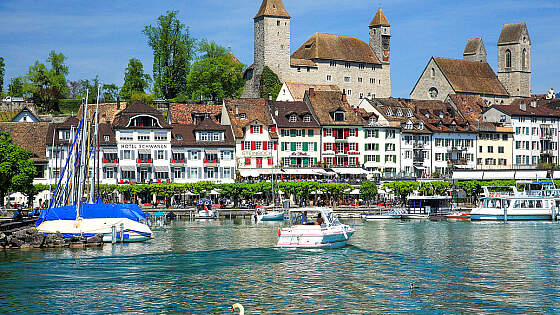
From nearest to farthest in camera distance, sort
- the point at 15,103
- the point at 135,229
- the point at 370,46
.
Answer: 1. the point at 135,229
2. the point at 15,103
3. the point at 370,46

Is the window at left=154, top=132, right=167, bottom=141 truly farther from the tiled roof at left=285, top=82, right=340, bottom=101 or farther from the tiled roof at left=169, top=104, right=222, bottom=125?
the tiled roof at left=285, top=82, right=340, bottom=101

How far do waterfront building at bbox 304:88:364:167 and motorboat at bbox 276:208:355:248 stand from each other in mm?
57074

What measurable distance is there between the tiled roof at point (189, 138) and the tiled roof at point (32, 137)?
54.5 feet

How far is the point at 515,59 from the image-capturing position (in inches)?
7224

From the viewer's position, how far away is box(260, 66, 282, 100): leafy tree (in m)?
148

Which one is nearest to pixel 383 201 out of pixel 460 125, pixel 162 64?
pixel 460 125

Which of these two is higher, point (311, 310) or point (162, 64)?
point (162, 64)

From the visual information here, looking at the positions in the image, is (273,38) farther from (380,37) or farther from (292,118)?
(292,118)

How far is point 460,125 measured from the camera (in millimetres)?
135875

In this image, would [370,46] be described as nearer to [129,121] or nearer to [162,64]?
[162,64]

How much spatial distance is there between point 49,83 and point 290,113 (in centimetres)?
5441

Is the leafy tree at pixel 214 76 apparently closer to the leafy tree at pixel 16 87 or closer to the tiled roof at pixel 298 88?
the tiled roof at pixel 298 88

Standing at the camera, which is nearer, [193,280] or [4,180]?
[193,280]

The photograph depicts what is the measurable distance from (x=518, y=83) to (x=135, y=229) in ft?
428
